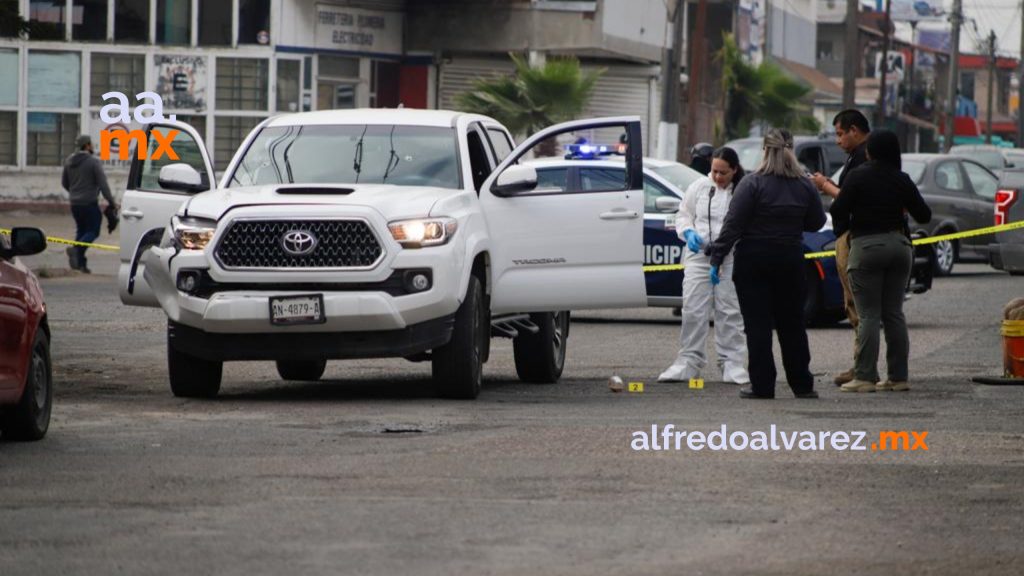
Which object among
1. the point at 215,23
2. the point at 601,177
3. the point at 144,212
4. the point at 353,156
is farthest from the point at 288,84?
the point at 353,156

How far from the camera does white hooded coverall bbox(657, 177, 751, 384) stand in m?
14.7

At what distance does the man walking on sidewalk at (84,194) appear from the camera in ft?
90.1

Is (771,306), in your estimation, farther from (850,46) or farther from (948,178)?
(850,46)

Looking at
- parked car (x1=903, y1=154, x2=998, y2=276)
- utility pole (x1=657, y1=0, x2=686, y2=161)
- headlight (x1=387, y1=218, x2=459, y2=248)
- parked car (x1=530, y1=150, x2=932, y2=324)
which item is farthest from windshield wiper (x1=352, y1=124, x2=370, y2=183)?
utility pole (x1=657, y1=0, x2=686, y2=161)

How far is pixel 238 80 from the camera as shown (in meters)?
39.6

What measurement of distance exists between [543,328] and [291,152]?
235 cm

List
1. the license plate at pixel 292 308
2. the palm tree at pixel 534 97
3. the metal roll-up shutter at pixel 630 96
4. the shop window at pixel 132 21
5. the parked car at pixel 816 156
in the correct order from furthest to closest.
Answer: the metal roll-up shutter at pixel 630 96 → the shop window at pixel 132 21 → the palm tree at pixel 534 97 → the parked car at pixel 816 156 → the license plate at pixel 292 308

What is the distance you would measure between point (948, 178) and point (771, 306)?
55.3ft

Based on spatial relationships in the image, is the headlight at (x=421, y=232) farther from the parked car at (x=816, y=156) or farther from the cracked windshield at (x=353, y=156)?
the parked car at (x=816, y=156)

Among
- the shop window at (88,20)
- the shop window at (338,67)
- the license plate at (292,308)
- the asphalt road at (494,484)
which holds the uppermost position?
the shop window at (88,20)

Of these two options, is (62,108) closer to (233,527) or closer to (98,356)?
(98,356)

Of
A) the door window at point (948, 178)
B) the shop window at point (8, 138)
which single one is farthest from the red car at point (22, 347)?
the shop window at point (8, 138)

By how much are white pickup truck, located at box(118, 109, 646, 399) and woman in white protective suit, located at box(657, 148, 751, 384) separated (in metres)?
0.99

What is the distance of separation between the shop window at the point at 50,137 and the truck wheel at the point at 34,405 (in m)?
29.5
